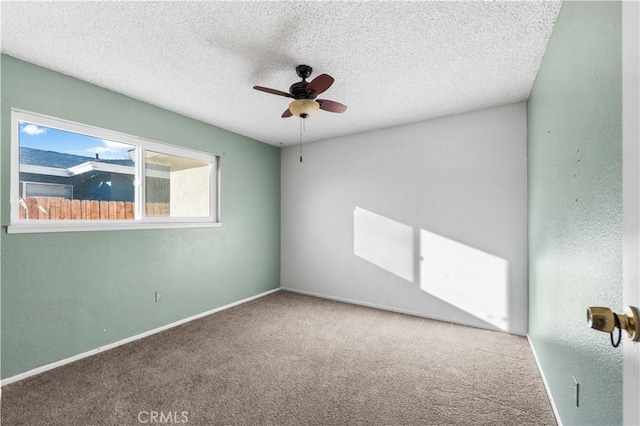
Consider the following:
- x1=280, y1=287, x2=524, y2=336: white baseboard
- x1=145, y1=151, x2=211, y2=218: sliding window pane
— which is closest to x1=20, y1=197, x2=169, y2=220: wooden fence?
x1=145, y1=151, x2=211, y2=218: sliding window pane

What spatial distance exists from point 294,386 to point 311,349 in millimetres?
588

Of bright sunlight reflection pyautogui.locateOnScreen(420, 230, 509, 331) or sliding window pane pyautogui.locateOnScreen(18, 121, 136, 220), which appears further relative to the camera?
bright sunlight reflection pyautogui.locateOnScreen(420, 230, 509, 331)

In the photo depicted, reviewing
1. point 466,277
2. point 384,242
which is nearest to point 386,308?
point 384,242

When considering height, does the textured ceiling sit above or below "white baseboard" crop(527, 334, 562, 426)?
above

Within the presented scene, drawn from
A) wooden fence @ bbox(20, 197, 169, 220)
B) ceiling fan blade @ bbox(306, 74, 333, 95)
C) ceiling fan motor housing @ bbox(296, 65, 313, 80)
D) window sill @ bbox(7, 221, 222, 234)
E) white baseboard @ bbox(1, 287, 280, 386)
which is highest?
ceiling fan motor housing @ bbox(296, 65, 313, 80)

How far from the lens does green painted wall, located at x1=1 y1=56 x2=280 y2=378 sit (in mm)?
2150

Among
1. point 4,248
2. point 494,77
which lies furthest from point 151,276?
point 494,77

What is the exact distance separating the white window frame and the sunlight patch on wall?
77.4 inches

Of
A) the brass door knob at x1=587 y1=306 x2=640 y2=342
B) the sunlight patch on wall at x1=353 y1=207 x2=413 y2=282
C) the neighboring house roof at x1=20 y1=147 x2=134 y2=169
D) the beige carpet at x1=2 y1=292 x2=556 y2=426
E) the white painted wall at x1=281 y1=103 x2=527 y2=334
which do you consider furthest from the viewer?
the sunlight patch on wall at x1=353 y1=207 x2=413 y2=282

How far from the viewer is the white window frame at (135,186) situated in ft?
7.15

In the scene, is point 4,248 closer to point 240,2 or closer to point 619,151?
point 240,2

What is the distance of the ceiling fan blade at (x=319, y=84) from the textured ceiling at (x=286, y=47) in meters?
0.22

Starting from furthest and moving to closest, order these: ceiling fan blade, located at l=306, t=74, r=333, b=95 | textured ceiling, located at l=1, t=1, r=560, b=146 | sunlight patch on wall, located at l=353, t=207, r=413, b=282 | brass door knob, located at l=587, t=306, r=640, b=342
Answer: sunlight patch on wall, located at l=353, t=207, r=413, b=282 → ceiling fan blade, located at l=306, t=74, r=333, b=95 → textured ceiling, located at l=1, t=1, r=560, b=146 → brass door knob, located at l=587, t=306, r=640, b=342

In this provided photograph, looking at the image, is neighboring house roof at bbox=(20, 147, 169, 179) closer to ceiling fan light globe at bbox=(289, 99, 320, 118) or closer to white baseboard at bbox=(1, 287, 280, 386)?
white baseboard at bbox=(1, 287, 280, 386)
